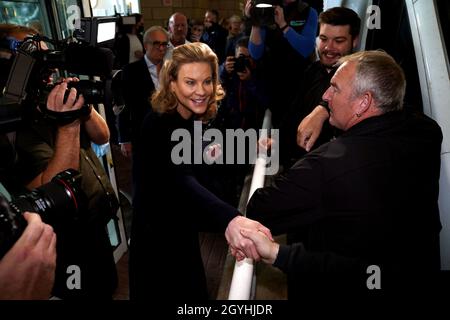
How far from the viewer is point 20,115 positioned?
123 centimetres

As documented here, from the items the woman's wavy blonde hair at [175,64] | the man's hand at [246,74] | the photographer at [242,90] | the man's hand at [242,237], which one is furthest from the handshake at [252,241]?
the man's hand at [246,74]

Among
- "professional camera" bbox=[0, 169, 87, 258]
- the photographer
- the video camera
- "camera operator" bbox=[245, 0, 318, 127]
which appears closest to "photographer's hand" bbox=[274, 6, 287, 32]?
"camera operator" bbox=[245, 0, 318, 127]

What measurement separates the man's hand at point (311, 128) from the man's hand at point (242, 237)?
0.70 meters

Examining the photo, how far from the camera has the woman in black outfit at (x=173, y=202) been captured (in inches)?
69.4

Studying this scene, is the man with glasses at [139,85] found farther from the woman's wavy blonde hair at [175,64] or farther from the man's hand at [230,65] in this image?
the woman's wavy blonde hair at [175,64]

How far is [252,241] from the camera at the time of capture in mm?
1525

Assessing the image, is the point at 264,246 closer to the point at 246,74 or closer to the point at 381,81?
the point at 381,81

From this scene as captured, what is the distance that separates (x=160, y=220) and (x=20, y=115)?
0.88 metres

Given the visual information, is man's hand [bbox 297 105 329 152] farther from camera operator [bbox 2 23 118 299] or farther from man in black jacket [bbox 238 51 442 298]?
camera operator [bbox 2 23 118 299]

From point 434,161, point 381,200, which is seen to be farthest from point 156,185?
point 434,161

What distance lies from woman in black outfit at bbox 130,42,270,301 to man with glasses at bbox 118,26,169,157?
138 cm

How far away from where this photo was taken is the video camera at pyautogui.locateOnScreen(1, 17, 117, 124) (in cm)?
129

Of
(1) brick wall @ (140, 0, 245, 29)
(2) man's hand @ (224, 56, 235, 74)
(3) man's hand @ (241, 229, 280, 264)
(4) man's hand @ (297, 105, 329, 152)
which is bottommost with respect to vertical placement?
(3) man's hand @ (241, 229, 280, 264)
